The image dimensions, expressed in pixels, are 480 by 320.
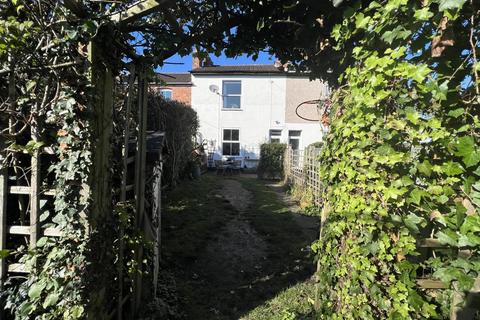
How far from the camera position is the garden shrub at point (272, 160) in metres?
14.5

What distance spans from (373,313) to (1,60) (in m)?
2.87

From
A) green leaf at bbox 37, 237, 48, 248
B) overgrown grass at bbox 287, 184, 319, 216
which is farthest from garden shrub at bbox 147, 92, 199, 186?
green leaf at bbox 37, 237, 48, 248

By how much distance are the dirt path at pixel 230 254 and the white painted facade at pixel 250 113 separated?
30.1 ft

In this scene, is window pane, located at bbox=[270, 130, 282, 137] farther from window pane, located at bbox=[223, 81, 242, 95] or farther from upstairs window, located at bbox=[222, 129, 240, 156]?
window pane, located at bbox=[223, 81, 242, 95]

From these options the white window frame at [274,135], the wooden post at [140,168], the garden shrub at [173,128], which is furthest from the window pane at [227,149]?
the wooden post at [140,168]

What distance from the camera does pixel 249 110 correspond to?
17.7 m

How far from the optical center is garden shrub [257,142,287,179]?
14461mm

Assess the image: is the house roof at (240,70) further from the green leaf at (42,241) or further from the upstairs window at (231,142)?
the green leaf at (42,241)

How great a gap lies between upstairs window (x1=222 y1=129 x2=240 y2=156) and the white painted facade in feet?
0.65

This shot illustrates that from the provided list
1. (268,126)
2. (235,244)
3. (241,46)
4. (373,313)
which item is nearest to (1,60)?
(241,46)

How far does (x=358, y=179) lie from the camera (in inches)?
78.6

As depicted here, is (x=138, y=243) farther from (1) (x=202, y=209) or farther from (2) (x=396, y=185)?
(1) (x=202, y=209)

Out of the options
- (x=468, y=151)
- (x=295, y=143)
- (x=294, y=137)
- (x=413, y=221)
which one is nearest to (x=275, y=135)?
(x=294, y=137)

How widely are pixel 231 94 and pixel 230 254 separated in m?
13.9
